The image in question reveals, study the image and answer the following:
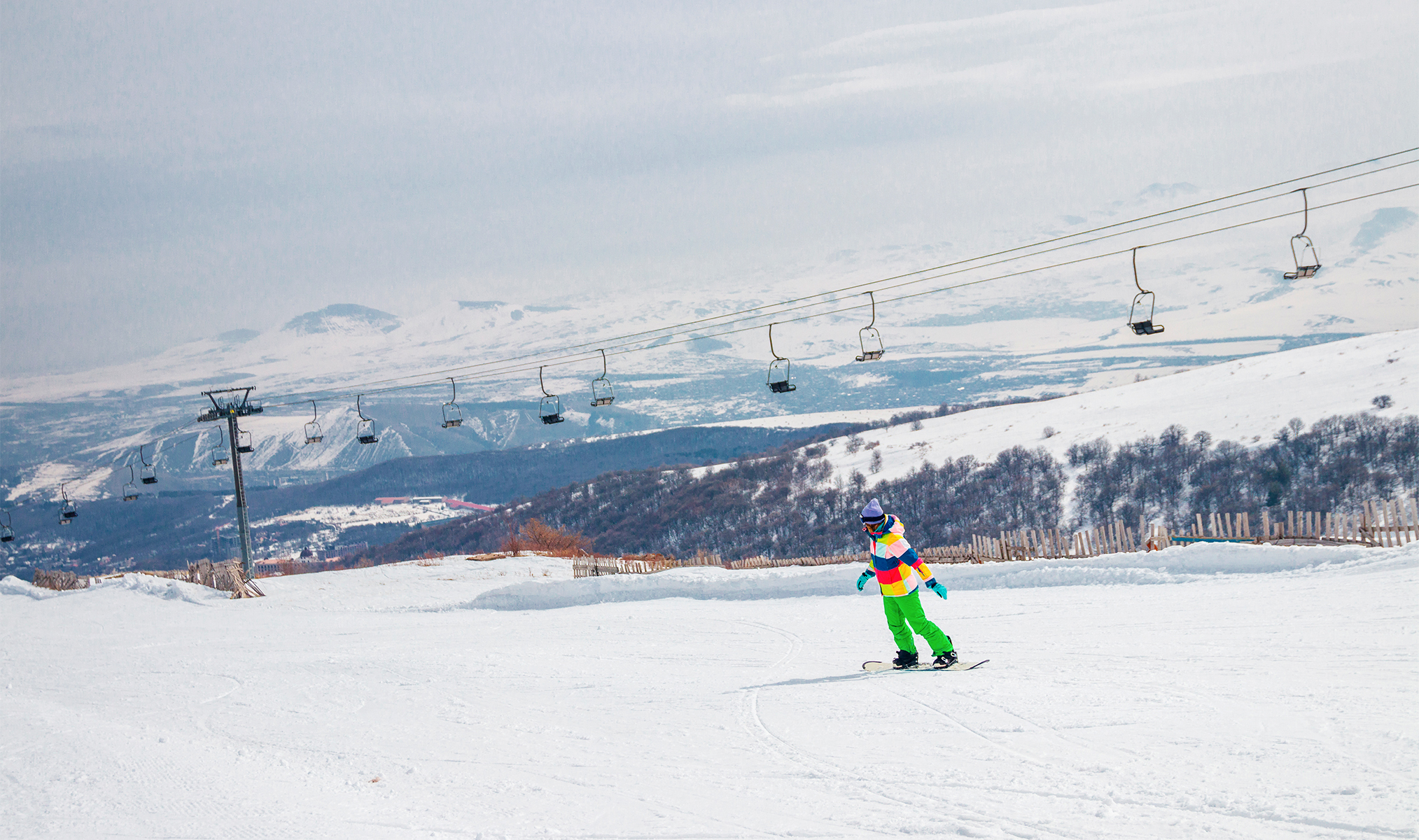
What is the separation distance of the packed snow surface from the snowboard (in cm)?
20

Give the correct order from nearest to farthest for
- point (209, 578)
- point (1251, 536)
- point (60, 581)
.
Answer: point (1251, 536), point (209, 578), point (60, 581)

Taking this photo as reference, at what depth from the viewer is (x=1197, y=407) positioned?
112 metres

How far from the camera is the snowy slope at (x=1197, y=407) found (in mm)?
95625

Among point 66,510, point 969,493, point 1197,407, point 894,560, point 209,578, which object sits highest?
point 1197,407

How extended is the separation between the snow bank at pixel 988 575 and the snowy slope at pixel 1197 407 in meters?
83.6

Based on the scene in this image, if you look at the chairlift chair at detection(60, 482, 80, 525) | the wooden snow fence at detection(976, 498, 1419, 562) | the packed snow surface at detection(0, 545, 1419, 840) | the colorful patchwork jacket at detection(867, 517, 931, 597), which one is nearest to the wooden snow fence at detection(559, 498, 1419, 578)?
the wooden snow fence at detection(976, 498, 1419, 562)

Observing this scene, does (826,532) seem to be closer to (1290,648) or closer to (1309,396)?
(1309,396)

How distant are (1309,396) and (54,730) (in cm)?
11106

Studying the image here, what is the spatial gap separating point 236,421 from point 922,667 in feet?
108

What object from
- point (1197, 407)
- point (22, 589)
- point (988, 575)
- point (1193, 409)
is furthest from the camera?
point (1197, 407)

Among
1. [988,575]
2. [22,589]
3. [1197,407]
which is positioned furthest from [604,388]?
[1197,407]

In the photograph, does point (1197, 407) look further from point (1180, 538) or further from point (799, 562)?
point (799, 562)

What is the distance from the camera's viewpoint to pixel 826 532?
345 feet

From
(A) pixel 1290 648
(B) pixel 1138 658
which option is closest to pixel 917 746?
(B) pixel 1138 658
